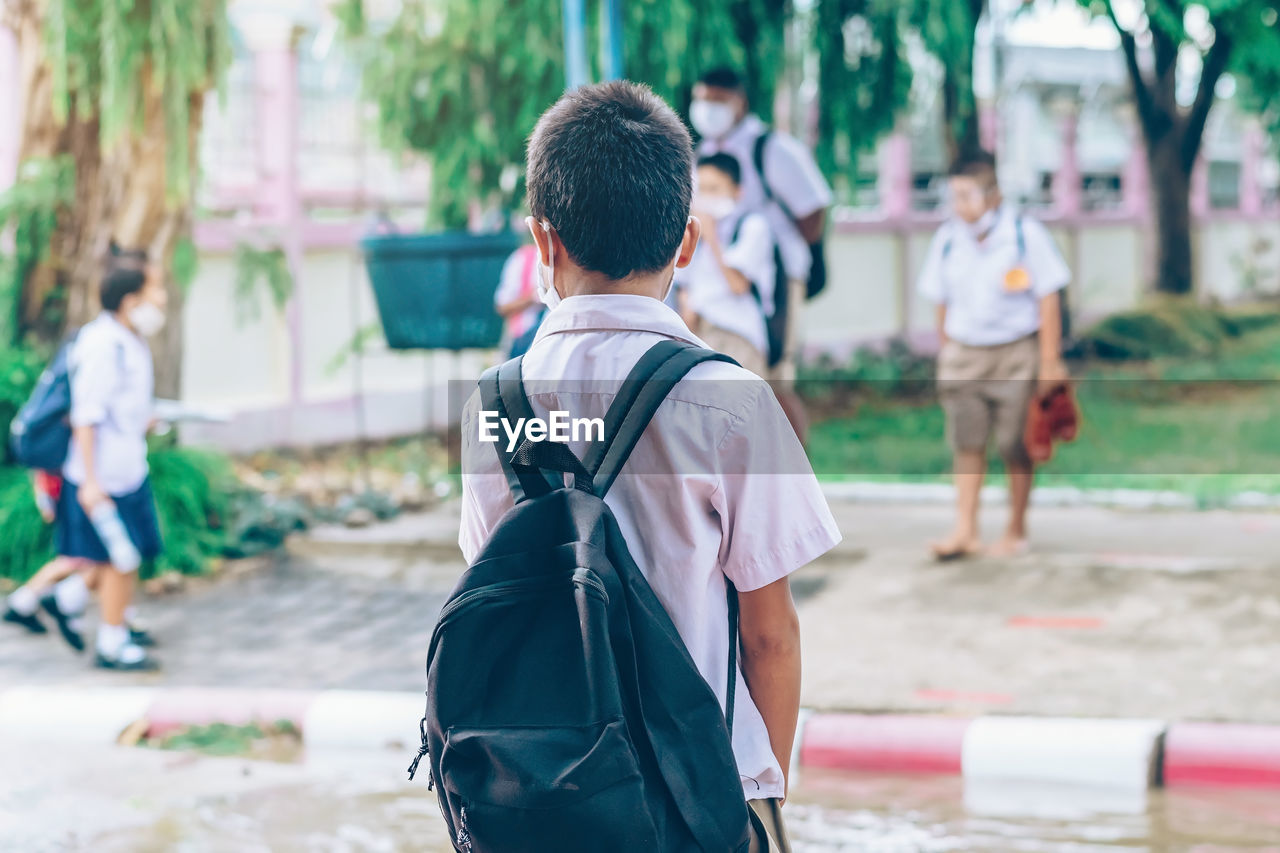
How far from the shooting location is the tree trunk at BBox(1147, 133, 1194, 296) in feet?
64.9

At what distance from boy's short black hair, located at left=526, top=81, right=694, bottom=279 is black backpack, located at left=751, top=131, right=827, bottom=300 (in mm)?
4998

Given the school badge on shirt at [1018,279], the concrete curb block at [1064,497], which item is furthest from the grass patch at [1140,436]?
the school badge on shirt at [1018,279]

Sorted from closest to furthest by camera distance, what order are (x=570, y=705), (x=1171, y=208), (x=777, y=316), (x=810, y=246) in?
(x=570, y=705) < (x=777, y=316) < (x=810, y=246) < (x=1171, y=208)

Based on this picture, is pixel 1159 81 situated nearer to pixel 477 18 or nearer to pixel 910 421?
pixel 910 421

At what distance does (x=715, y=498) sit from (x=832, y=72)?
34.4 ft

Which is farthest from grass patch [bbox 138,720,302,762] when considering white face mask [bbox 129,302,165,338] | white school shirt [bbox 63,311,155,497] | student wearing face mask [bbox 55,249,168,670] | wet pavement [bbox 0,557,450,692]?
white face mask [bbox 129,302,165,338]

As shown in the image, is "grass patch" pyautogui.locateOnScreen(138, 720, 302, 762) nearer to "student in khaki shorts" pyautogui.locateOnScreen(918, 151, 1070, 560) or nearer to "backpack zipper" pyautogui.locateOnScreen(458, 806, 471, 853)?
"student in khaki shorts" pyautogui.locateOnScreen(918, 151, 1070, 560)

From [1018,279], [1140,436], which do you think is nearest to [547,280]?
[1018,279]

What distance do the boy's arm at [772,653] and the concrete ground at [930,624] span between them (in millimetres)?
3228

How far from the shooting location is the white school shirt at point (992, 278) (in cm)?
750

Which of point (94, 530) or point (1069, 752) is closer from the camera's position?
point (1069, 752)

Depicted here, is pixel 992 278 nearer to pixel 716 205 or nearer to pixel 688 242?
pixel 716 205

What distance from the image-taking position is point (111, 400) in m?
6.31

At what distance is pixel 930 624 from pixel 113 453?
3164 mm
